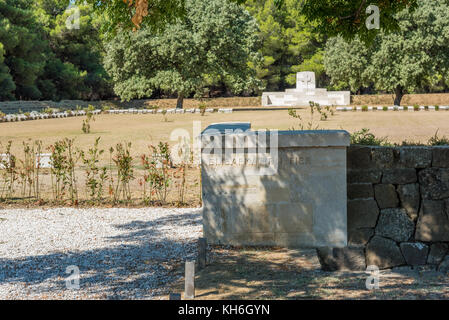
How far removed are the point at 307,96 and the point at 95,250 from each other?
37525 mm

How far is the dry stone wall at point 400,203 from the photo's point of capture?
612 cm

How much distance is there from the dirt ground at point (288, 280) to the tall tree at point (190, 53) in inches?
1208

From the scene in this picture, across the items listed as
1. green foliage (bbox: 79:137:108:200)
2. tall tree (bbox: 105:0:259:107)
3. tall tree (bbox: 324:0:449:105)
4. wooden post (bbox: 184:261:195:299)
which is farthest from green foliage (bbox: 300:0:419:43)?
tall tree (bbox: 324:0:449:105)

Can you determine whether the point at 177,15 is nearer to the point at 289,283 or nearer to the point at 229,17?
the point at 289,283

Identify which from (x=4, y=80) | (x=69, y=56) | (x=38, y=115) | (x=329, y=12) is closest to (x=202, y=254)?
(x=329, y=12)

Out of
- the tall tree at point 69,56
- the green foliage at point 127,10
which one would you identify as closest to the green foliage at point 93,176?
the green foliage at point 127,10

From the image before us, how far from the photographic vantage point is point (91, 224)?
7.27 metres

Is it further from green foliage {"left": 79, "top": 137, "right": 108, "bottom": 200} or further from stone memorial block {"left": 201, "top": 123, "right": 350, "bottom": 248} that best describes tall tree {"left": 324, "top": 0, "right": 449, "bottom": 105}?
stone memorial block {"left": 201, "top": 123, "right": 350, "bottom": 248}

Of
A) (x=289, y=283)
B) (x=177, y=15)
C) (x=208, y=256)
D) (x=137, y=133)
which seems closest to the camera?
(x=289, y=283)

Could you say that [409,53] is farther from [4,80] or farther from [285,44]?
[4,80]

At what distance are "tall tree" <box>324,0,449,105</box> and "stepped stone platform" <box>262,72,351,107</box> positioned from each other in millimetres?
2640

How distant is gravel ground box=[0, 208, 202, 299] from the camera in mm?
4730

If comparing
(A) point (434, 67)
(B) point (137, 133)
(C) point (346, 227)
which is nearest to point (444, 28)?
(A) point (434, 67)

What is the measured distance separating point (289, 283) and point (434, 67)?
35.9m
